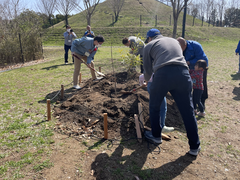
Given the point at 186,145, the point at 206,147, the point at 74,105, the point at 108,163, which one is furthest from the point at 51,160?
the point at 206,147

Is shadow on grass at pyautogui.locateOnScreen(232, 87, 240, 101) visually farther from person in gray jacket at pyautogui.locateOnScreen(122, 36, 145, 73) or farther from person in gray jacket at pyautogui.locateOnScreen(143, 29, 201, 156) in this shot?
person in gray jacket at pyautogui.locateOnScreen(143, 29, 201, 156)

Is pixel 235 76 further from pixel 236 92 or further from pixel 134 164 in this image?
pixel 134 164

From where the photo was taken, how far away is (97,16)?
135 feet

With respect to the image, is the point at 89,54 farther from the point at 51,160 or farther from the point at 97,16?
the point at 97,16

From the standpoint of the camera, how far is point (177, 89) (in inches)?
102

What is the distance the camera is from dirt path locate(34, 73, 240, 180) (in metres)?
2.57

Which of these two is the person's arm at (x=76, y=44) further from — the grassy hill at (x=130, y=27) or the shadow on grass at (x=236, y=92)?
the grassy hill at (x=130, y=27)

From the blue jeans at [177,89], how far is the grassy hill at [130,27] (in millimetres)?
11389

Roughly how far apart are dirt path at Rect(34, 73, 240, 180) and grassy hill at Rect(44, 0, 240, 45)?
33.4ft

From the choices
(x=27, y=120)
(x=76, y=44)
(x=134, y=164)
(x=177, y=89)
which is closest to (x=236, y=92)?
(x=177, y=89)

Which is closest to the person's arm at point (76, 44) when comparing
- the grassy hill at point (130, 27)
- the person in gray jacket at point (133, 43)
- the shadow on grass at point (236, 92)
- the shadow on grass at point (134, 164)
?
the person in gray jacket at point (133, 43)

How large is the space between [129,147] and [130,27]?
27.5 m

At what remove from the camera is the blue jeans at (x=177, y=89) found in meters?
2.53

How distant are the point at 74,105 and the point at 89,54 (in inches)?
86.8
